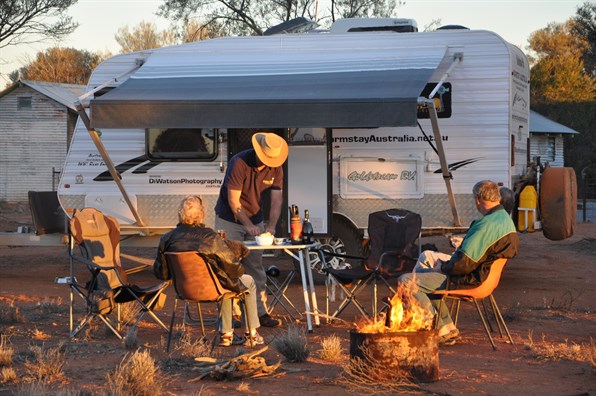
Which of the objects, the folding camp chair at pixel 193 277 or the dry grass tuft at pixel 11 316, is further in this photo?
the dry grass tuft at pixel 11 316

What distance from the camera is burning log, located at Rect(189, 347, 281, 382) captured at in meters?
6.18

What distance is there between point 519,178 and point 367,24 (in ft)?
8.44

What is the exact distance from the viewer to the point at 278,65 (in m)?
11.1

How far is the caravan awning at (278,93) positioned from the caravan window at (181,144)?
802 millimetres

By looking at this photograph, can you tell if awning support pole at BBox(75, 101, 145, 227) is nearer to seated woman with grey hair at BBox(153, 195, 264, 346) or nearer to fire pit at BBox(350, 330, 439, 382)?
seated woman with grey hair at BBox(153, 195, 264, 346)

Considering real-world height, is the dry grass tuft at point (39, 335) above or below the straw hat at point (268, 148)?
below

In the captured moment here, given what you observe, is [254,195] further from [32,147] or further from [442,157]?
[32,147]

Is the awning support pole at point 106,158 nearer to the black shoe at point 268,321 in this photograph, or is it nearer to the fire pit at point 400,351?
the black shoe at point 268,321

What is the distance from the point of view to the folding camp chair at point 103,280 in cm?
777

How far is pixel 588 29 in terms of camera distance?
45781 millimetres

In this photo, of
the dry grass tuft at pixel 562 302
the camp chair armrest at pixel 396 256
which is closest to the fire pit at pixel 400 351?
the camp chair armrest at pixel 396 256

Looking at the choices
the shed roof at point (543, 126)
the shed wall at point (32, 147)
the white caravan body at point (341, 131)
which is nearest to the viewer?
the white caravan body at point (341, 131)

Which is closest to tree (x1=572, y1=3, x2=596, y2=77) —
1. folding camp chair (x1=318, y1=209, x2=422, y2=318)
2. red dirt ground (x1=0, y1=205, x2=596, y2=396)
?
red dirt ground (x1=0, y1=205, x2=596, y2=396)

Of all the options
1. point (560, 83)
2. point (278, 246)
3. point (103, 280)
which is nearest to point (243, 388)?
point (278, 246)
